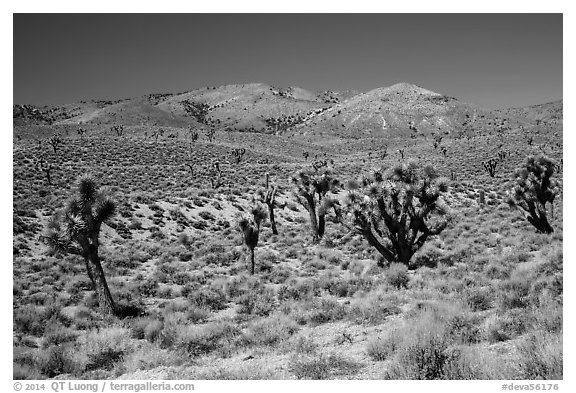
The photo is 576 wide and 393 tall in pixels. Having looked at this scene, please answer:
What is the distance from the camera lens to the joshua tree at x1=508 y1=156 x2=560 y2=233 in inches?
934

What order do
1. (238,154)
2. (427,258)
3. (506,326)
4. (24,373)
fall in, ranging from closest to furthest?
1. (24,373)
2. (506,326)
3. (427,258)
4. (238,154)

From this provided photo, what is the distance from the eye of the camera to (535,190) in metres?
24.1

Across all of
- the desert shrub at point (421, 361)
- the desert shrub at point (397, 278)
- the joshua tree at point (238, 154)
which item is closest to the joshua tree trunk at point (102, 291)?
the desert shrub at point (397, 278)

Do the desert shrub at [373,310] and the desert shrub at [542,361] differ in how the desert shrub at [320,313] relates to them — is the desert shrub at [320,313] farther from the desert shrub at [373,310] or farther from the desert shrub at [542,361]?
the desert shrub at [542,361]

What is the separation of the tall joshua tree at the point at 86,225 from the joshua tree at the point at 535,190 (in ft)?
75.6

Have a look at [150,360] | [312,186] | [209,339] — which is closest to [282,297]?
Answer: [209,339]

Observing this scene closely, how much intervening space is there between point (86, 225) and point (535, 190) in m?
24.4

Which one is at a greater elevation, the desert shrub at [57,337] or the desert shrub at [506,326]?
the desert shrub at [506,326]

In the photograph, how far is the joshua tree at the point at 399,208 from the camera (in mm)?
18391

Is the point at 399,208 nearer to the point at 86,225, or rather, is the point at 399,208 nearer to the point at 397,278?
the point at 397,278

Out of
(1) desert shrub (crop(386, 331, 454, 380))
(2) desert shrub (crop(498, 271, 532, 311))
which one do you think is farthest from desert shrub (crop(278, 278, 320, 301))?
(1) desert shrub (crop(386, 331, 454, 380))

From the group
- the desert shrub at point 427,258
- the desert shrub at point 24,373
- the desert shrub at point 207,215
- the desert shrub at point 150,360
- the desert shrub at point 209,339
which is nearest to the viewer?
the desert shrub at point 24,373

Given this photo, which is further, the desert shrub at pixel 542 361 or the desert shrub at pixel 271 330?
the desert shrub at pixel 271 330
